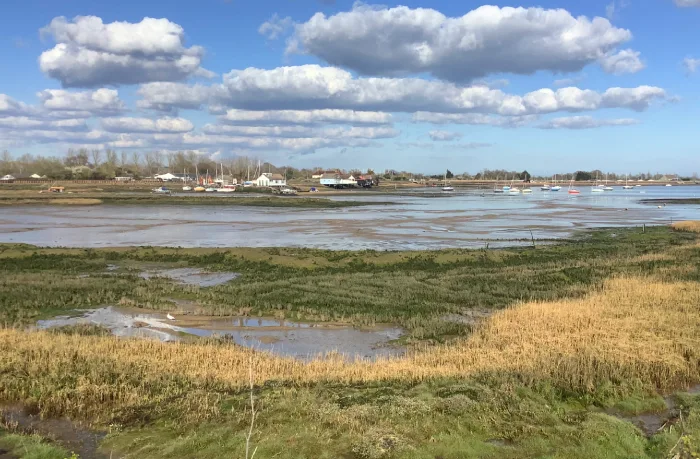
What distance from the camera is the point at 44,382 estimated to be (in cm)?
1080

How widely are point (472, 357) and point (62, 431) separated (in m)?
8.75

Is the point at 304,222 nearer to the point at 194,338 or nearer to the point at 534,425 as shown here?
the point at 194,338

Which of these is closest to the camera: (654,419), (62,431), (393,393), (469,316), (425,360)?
(62,431)

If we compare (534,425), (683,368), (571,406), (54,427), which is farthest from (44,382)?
(683,368)

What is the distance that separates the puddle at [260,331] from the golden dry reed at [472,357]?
4.86ft

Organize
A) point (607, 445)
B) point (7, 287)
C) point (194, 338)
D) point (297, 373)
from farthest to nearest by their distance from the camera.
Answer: point (7, 287) < point (194, 338) < point (297, 373) < point (607, 445)

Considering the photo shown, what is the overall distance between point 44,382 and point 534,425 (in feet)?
30.5

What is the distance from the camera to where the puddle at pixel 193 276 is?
85.4ft

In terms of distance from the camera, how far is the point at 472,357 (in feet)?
43.0

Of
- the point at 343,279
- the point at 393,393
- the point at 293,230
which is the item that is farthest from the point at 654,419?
the point at 293,230

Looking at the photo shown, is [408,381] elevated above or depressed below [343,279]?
above

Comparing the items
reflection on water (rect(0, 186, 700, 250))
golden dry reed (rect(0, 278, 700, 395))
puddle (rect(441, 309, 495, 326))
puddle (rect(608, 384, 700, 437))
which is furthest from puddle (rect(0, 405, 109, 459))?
reflection on water (rect(0, 186, 700, 250))

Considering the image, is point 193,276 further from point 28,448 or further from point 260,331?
point 28,448

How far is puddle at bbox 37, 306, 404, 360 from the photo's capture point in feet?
50.7
